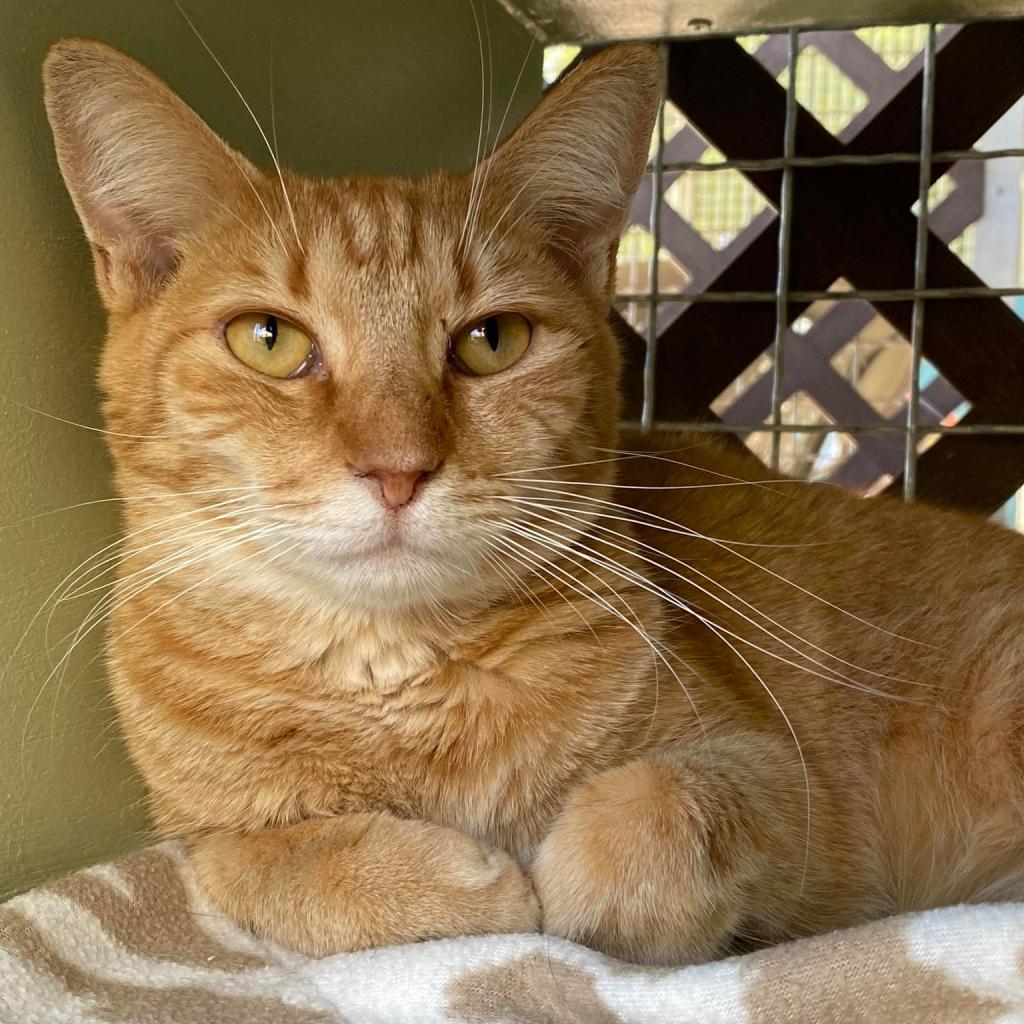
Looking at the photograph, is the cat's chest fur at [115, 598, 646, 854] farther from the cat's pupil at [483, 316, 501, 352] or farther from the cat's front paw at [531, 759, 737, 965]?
the cat's pupil at [483, 316, 501, 352]

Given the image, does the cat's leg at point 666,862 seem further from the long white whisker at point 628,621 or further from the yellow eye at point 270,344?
the yellow eye at point 270,344

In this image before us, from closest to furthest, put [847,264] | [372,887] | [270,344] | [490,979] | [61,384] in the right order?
[490,979] < [372,887] < [270,344] < [61,384] < [847,264]

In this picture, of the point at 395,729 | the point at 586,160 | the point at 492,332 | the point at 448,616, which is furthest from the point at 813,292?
the point at 395,729

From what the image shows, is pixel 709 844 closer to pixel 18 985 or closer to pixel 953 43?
pixel 18 985

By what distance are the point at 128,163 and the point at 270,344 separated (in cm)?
30

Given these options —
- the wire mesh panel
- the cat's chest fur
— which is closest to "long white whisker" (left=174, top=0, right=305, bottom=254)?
the cat's chest fur

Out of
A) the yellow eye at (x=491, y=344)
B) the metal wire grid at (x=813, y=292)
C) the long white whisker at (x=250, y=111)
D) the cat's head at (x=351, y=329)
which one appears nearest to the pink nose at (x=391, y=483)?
the cat's head at (x=351, y=329)

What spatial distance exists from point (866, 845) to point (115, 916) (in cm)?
93

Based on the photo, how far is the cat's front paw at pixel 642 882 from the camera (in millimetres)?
1118

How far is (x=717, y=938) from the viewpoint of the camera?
1.15 metres

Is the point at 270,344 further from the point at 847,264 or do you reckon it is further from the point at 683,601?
the point at 847,264

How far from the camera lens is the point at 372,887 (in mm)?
1161

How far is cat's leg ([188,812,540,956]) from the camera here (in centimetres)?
A: 115

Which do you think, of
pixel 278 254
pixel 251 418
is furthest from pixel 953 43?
pixel 251 418
